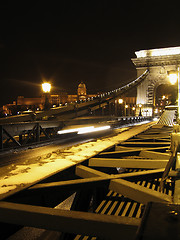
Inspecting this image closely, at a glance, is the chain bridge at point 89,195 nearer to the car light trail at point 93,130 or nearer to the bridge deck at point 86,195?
the bridge deck at point 86,195

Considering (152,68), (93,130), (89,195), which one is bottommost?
(89,195)

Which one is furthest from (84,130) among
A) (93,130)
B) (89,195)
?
(89,195)

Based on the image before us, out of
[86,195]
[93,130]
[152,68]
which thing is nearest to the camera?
[86,195]

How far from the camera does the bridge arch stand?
48909mm

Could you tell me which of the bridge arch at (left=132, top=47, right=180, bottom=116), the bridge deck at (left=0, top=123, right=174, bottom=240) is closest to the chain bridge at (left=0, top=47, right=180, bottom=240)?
the bridge deck at (left=0, top=123, right=174, bottom=240)

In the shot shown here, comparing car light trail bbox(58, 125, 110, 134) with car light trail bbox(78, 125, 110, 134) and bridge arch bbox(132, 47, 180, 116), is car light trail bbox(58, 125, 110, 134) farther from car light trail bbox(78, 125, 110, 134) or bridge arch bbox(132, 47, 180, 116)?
bridge arch bbox(132, 47, 180, 116)

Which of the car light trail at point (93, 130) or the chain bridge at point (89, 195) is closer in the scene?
the chain bridge at point (89, 195)

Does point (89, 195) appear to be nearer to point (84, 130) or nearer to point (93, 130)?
point (84, 130)

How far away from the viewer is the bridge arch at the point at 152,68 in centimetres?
4891

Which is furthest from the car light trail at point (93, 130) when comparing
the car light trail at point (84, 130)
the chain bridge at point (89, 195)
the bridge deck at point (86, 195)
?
the bridge deck at point (86, 195)

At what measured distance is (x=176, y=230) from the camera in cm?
133

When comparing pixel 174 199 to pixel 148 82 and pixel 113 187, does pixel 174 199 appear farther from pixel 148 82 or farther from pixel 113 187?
pixel 148 82

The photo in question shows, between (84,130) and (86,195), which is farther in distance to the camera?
(84,130)

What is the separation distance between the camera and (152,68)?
168 ft
